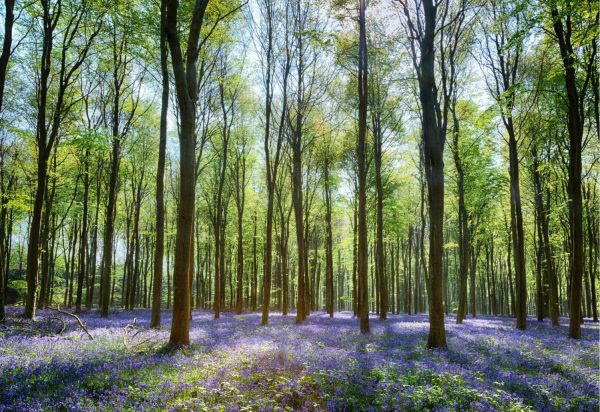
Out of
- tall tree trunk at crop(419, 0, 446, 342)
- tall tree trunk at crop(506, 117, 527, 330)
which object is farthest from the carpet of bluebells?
tall tree trunk at crop(506, 117, 527, 330)

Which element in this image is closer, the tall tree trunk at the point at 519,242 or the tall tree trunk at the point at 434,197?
the tall tree trunk at the point at 434,197

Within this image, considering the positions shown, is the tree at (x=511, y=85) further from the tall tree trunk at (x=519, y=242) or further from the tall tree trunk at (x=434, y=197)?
the tall tree trunk at (x=434, y=197)

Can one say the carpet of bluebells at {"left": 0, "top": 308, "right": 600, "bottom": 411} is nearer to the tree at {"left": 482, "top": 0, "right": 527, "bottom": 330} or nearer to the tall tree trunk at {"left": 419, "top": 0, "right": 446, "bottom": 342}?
the tall tree trunk at {"left": 419, "top": 0, "right": 446, "bottom": 342}

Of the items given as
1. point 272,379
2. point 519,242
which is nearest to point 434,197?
point 272,379

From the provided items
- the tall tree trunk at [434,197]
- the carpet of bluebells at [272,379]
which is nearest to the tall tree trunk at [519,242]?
the tall tree trunk at [434,197]

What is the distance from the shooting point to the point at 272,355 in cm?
842

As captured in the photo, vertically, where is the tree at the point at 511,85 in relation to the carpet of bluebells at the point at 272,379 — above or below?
above

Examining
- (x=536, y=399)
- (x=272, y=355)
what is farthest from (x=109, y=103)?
(x=536, y=399)

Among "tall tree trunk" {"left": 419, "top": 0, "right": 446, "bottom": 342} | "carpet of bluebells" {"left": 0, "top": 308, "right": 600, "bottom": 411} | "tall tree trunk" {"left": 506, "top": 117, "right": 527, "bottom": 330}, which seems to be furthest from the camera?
"tall tree trunk" {"left": 506, "top": 117, "right": 527, "bottom": 330}

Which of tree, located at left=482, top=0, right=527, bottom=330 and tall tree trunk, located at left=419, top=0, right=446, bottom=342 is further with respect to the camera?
tree, located at left=482, top=0, right=527, bottom=330

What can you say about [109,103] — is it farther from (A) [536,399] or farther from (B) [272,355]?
(A) [536,399]

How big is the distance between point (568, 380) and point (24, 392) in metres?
10.3

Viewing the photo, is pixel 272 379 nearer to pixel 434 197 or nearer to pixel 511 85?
pixel 434 197

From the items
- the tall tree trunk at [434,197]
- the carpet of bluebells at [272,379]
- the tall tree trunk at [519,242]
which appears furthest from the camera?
the tall tree trunk at [519,242]
